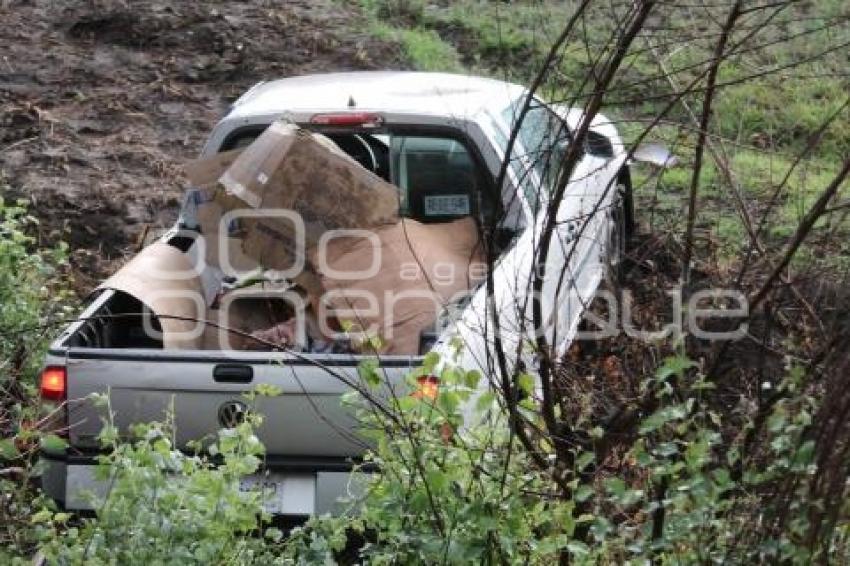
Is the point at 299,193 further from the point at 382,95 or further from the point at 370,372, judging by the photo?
the point at 370,372

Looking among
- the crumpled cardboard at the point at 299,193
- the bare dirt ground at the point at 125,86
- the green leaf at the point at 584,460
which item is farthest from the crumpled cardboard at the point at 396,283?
the bare dirt ground at the point at 125,86

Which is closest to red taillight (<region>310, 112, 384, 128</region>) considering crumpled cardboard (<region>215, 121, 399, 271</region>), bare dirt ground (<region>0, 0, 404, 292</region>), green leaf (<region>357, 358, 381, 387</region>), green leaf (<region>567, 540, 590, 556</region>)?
crumpled cardboard (<region>215, 121, 399, 271</region>)

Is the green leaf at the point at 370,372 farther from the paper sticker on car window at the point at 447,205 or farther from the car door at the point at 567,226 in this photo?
the paper sticker on car window at the point at 447,205

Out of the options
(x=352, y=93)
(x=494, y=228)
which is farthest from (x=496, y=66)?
(x=494, y=228)

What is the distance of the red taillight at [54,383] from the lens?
555 centimetres

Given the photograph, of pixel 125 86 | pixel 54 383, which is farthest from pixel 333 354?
pixel 125 86

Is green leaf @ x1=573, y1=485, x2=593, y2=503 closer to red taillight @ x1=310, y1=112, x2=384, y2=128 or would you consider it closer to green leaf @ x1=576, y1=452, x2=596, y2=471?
green leaf @ x1=576, y1=452, x2=596, y2=471

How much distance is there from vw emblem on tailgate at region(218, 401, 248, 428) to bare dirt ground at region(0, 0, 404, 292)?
3686 mm

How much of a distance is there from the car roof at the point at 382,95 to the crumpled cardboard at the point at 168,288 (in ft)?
3.13

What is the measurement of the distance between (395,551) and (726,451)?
38.1 inches

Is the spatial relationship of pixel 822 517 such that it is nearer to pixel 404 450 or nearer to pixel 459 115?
pixel 404 450

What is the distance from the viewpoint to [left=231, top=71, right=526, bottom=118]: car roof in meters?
7.18

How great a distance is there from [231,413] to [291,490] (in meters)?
0.38

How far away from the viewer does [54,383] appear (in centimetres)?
556
